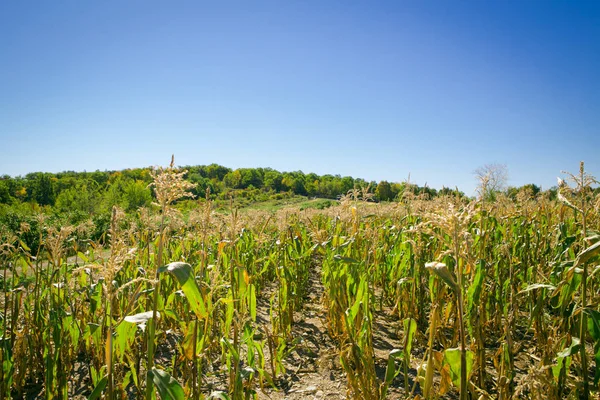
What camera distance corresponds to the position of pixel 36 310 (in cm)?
286

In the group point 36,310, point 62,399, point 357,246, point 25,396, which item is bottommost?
point 25,396

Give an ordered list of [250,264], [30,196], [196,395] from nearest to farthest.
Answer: [196,395] → [250,264] → [30,196]

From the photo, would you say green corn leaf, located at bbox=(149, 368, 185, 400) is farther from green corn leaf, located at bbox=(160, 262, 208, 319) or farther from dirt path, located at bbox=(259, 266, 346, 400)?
dirt path, located at bbox=(259, 266, 346, 400)

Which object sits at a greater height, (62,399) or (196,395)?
(196,395)

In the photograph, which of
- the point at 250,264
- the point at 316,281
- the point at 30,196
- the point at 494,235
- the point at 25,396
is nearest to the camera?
the point at 25,396

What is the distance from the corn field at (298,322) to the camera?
1673 mm

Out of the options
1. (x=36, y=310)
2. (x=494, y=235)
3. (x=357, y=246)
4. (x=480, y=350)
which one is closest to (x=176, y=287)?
(x=36, y=310)

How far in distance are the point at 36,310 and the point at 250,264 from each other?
2.96 metres

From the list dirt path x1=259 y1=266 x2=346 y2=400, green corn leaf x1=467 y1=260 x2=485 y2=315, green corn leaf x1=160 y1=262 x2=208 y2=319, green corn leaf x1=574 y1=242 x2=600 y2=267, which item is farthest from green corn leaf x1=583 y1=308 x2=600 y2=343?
green corn leaf x1=160 y1=262 x2=208 y2=319

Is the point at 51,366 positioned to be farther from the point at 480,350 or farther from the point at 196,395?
the point at 480,350

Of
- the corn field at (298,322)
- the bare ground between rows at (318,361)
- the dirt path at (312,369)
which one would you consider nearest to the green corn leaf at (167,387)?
the corn field at (298,322)

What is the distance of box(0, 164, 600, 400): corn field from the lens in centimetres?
167

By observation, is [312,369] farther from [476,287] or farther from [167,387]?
[167,387]

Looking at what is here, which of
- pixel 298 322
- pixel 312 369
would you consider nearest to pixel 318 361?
pixel 312 369
